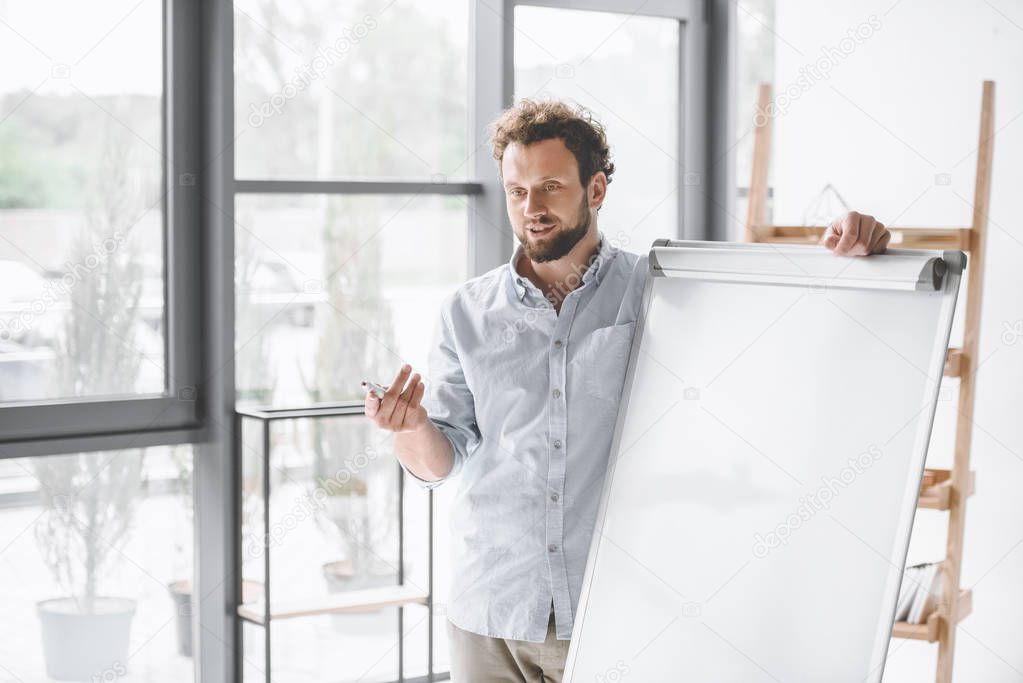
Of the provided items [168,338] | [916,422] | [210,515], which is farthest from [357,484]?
[916,422]

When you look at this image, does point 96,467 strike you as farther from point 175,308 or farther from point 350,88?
point 350,88

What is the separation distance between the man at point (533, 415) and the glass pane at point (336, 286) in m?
0.88

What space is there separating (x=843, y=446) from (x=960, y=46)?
142 cm

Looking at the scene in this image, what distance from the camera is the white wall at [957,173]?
260 centimetres

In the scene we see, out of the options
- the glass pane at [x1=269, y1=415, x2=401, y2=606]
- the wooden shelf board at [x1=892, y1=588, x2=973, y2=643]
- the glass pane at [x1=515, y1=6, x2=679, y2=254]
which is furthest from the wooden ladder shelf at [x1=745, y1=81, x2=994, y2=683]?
the glass pane at [x1=269, y1=415, x2=401, y2=606]

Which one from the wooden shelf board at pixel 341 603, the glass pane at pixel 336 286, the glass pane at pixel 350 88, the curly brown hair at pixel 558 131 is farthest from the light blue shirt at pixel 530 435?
the glass pane at pixel 350 88

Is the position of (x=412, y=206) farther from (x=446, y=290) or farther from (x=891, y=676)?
(x=891, y=676)

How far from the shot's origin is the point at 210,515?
2.62 meters

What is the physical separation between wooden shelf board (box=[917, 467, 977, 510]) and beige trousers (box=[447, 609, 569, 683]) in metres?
1.00

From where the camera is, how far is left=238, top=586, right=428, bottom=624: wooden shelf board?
2582mm

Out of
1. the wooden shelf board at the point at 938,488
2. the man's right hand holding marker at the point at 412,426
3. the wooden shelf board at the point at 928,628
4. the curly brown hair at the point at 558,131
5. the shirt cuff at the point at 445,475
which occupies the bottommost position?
the wooden shelf board at the point at 928,628

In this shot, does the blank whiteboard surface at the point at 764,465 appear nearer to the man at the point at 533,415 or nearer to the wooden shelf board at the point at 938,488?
the man at the point at 533,415

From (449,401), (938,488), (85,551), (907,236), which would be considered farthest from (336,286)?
(938,488)

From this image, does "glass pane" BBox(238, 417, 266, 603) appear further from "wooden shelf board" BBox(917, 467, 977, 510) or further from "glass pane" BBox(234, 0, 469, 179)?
"wooden shelf board" BBox(917, 467, 977, 510)
